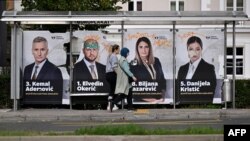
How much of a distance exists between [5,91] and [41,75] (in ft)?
4.16

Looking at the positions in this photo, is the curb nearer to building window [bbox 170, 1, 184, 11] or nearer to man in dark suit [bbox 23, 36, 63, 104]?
man in dark suit [bbox 23, 36, 63, 104]

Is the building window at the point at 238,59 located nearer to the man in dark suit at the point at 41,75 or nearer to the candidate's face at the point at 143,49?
the candidate's face at the point at 143,49

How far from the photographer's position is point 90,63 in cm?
1719

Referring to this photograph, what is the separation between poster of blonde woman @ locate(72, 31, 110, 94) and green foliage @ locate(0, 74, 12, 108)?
2.11 m

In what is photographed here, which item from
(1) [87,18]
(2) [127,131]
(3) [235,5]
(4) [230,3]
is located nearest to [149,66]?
(1) [87,18]

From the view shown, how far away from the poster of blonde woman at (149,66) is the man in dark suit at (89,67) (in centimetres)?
95

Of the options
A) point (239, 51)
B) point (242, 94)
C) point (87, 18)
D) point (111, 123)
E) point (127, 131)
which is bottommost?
point (111, 123)

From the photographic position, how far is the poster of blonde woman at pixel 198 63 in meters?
17.4

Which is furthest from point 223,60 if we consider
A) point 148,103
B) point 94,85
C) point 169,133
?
point 169,133

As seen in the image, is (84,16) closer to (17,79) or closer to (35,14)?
(35,14)

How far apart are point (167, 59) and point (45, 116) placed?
445 cm

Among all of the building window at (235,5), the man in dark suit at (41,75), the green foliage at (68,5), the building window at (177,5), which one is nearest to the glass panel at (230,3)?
the building window at (235,5)

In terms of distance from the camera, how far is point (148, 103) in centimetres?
1730

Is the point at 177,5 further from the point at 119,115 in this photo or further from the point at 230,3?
the point at 119,115
